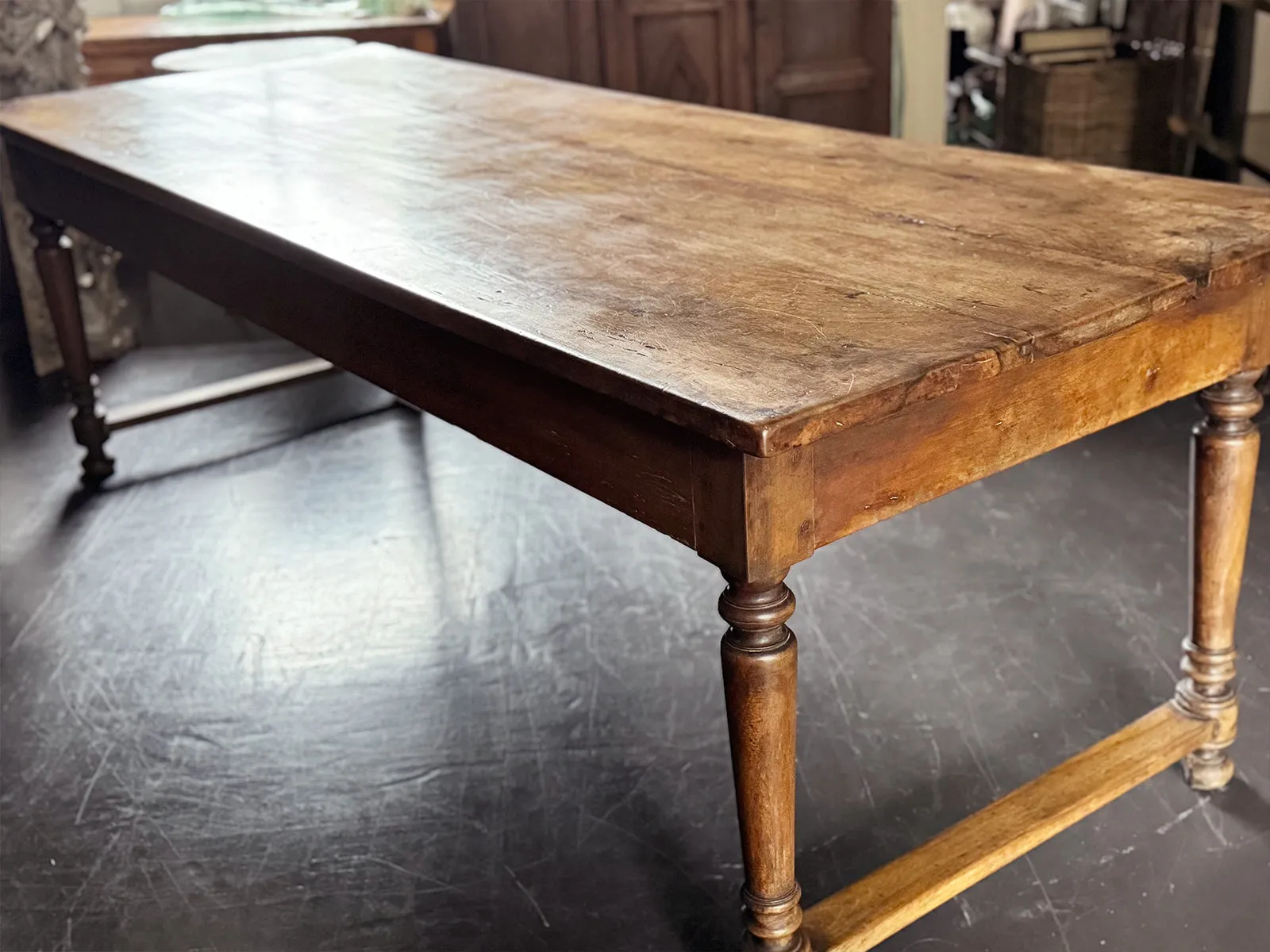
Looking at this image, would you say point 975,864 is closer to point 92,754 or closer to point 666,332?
point 666,332

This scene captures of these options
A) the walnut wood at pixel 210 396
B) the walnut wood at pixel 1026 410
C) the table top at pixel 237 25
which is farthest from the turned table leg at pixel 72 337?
the walnut wood at pixel 1026 410

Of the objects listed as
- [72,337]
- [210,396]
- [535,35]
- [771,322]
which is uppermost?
[771,322]

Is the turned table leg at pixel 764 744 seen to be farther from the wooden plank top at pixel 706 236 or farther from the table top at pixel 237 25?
the table top at pixel 237 25

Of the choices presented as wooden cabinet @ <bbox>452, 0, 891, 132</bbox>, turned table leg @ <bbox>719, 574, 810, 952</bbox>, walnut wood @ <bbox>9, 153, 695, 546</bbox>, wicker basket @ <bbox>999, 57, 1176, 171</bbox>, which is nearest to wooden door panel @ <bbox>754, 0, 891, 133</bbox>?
wooden cabinet @ <bbox>452, 0, 891, 132</bbox>

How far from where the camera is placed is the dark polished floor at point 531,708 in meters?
1.75

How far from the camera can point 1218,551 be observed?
5.77 ft


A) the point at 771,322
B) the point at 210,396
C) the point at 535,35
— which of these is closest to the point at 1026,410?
the point at 771,322

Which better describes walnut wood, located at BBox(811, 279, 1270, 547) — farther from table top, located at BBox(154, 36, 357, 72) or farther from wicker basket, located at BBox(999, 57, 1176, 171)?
wicker basket, located at BBox(999, 57, 1176, 171)

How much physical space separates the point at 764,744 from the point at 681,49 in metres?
3.66

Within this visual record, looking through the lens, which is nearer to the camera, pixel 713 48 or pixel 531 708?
pixel 531 708

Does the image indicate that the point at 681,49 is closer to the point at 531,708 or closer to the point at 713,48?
the point at 713,48

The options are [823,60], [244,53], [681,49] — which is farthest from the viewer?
[823,60]

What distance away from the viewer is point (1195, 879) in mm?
1708

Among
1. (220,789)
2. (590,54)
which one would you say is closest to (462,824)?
(220,789)
